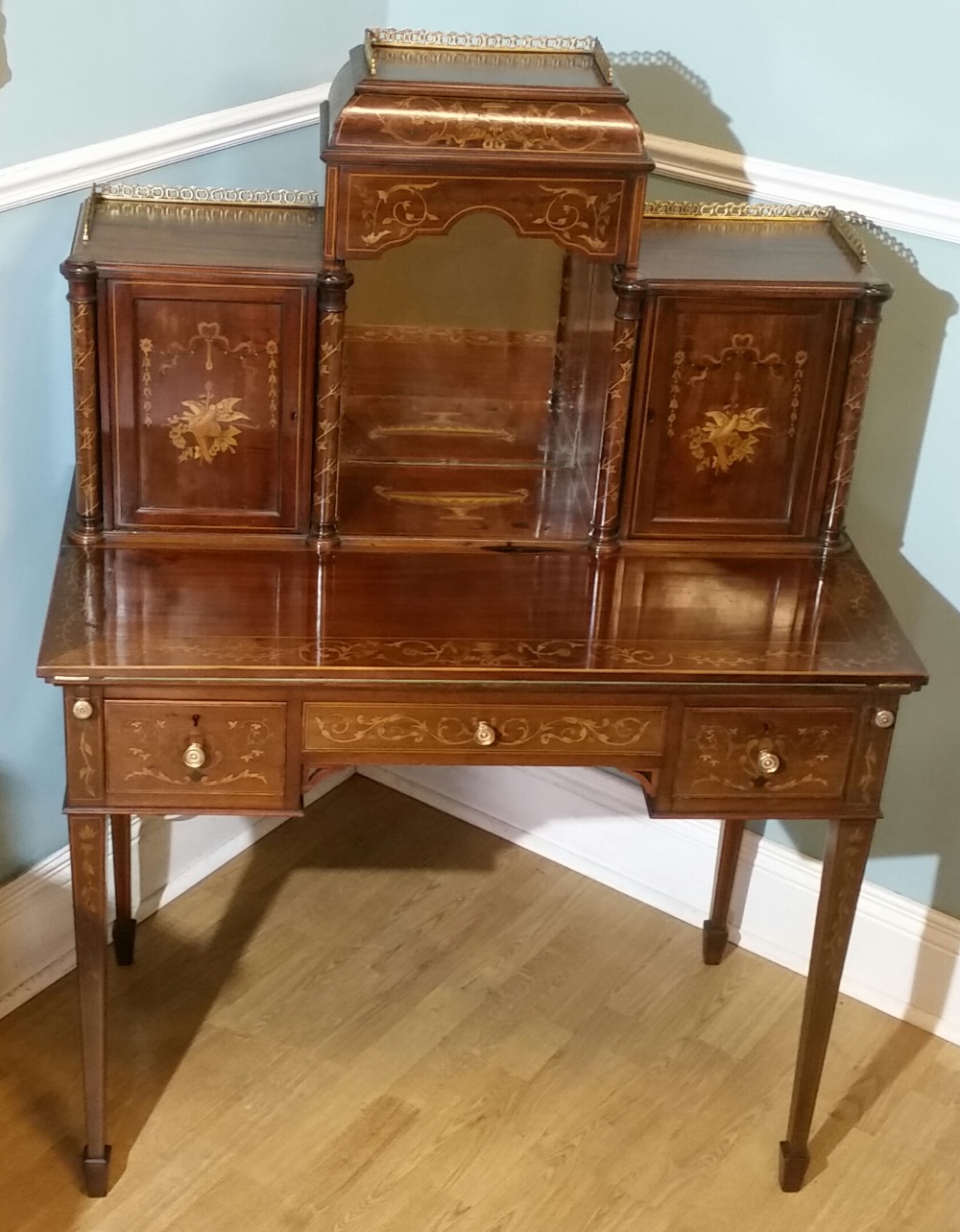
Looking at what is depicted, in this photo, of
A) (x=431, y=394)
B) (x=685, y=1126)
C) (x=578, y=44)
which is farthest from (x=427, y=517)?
(x=685, y=1126)

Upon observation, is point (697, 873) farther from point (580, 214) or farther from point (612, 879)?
point (580, 214)

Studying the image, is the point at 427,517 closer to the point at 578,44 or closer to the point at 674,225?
the point at 674,225

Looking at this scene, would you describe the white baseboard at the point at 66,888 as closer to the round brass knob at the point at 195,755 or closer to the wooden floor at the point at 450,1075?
the wooden floor at the point at 450,1075

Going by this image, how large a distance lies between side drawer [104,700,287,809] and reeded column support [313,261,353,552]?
0.29 meters

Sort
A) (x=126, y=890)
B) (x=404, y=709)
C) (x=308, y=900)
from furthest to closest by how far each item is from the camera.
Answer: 1. (x=308, y=900)
2. (x=126, y=890)
3. (x=404, y=709)

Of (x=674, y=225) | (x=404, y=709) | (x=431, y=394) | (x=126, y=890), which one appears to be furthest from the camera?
(x=126, y=890)

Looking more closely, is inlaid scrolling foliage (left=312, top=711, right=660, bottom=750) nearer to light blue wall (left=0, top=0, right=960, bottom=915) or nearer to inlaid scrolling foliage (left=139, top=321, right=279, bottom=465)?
inlaid scrolling foliage (left=139, top=321, right=279, bottom=465)

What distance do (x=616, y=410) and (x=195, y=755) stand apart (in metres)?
0.66

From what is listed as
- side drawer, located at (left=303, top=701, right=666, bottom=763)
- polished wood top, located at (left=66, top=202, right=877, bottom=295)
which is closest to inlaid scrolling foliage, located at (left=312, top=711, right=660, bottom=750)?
side drawer, located at (left=303, top=701, right=666, bottom=763)

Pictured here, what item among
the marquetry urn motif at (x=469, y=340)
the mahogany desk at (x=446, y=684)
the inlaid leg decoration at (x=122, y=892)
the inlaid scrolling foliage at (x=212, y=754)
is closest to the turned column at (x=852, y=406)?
the marquetry urn motif at (x=469, y=340)

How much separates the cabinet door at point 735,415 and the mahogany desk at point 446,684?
110mm

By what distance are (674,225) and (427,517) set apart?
49cm

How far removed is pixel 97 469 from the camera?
1.85m

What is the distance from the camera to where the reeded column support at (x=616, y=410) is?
71.7 inches
